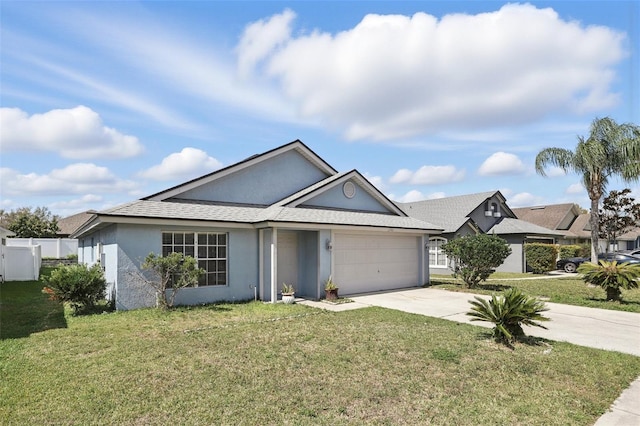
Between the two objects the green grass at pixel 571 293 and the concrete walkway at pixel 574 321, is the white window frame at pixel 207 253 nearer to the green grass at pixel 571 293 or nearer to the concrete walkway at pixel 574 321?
the concrete walkway at pixel 574 321

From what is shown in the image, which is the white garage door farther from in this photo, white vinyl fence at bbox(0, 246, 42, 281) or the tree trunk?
white vinyl fence at bbox(0, 246, 42, 281)

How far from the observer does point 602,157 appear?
20.4 meters

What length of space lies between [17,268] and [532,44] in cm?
2497

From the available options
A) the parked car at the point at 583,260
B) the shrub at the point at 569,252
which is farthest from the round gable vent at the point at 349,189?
the shrub at the point at 569,252

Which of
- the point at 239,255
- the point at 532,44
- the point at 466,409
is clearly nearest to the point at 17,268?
the point at 239,255

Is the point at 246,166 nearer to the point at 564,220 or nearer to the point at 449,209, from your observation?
the point at 449,209

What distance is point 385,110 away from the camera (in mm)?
14688

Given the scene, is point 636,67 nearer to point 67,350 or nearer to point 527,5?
point 527,5

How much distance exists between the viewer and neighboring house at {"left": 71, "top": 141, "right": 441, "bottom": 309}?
37.6ft

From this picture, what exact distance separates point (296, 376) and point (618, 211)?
110ft

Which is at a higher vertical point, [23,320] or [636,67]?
[636,67]

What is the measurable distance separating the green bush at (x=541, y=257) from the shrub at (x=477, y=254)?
36.2 ft

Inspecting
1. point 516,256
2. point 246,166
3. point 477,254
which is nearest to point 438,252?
point 516,256

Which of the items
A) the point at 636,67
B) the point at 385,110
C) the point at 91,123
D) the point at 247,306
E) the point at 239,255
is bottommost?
the point at 247,306
